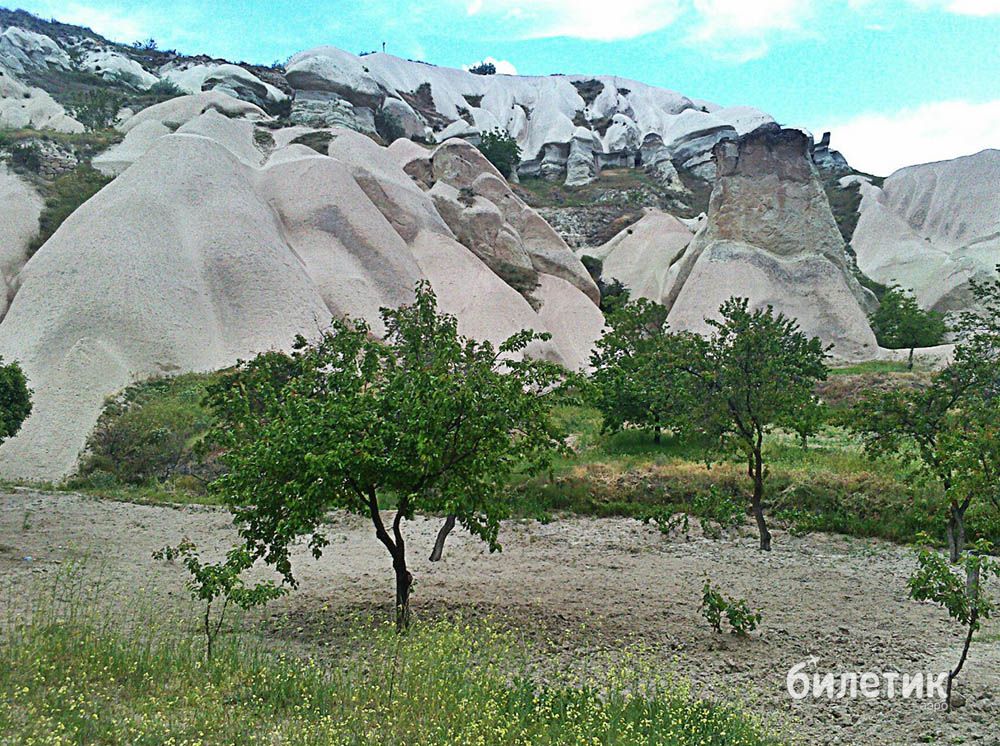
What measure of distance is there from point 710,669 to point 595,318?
32810 millimetres

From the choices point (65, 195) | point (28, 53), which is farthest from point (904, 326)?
point (28, 53)

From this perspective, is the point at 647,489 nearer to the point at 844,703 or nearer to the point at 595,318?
the point at 844,703

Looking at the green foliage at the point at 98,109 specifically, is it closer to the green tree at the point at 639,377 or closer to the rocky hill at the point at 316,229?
the rocky hill at the point at 316,229

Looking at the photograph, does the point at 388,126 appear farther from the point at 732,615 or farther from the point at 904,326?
the point at 732,615

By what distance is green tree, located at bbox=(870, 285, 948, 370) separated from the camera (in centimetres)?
3562

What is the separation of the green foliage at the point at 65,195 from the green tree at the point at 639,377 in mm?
24725

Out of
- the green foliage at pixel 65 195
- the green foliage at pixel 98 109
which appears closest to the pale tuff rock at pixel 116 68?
Answer: the green foliage at pixel 98 109

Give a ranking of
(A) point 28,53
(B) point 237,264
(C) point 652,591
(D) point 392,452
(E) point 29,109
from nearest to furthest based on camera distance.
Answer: (D) point 392,452
(C) point 652,591
(B) point 237,264
(E) point 29,109
(A) point 28,53

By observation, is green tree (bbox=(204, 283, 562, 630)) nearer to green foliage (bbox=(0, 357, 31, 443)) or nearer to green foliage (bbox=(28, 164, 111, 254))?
green foliage (bbox=(0, 357, 31, 443))

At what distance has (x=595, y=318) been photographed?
127 ft

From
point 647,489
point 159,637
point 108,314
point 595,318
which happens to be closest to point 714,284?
point 595,318

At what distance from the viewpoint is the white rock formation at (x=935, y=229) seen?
47.4 meters

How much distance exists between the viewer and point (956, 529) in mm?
10414

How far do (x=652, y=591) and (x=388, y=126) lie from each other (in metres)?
54.6
